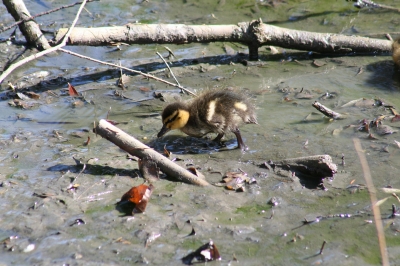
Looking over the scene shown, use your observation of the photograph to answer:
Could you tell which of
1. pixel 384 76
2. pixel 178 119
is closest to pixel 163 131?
pixel 178 119

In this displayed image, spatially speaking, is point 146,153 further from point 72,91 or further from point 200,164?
point 72,91

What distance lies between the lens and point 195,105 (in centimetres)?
558

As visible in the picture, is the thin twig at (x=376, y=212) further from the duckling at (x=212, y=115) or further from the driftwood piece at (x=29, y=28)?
the driftwood piece at (x=29, y=28)

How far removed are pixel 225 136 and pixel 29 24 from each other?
10.2ft

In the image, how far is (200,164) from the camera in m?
4.96

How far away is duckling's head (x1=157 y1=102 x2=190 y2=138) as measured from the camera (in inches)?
211

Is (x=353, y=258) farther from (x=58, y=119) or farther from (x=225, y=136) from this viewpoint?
(x=58, y=119)

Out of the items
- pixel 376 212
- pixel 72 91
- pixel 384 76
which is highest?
pixel 376 212

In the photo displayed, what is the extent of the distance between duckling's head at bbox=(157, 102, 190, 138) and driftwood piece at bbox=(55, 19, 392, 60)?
199cm

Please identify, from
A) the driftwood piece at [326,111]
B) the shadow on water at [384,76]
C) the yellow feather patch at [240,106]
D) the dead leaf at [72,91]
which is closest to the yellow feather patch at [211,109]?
the yellow feather patch at [240,106]

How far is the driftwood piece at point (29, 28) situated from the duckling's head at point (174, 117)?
7.48 feet

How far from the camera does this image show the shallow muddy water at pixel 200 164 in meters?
3.65

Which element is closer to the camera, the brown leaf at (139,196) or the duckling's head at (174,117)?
the brown leaf at (139,196)

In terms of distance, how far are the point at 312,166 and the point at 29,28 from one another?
4.30 metres
